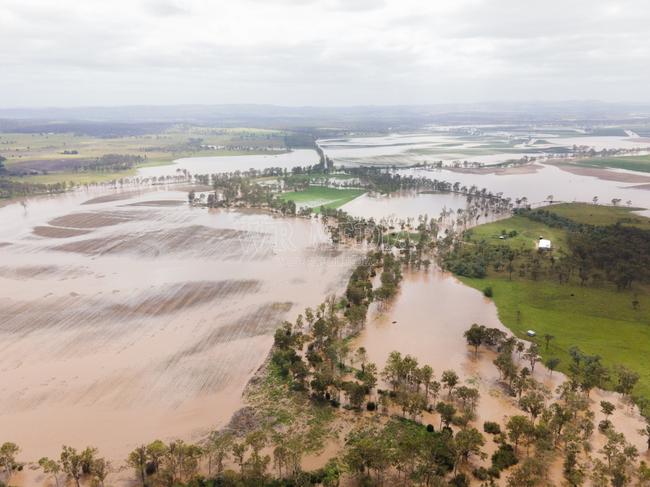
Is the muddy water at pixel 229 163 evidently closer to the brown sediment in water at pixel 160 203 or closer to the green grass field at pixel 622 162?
the brown sediment in water at pixel 160 203

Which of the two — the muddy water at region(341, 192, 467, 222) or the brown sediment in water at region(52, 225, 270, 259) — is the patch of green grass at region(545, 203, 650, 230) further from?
the brown sediment in water at region(52, 225, 270, 259)

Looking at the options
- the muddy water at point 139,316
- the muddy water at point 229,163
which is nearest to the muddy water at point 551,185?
the muddy water at point 229,163

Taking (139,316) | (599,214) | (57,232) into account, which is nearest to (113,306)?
(139,316)

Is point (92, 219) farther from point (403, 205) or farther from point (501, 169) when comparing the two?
point (501, 169)

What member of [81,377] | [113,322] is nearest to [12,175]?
[113,322]

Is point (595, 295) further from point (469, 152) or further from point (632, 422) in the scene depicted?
point (469, 152)

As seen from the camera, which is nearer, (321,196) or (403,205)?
(403,205)
